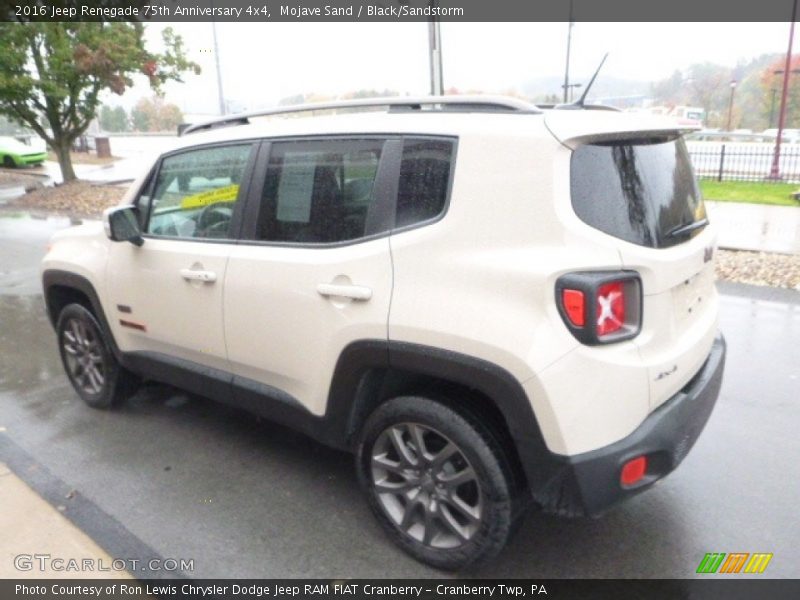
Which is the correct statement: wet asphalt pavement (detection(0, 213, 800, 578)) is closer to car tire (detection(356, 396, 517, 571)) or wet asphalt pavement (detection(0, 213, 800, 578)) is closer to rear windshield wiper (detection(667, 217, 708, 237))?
car tire (detection(356, 396, 517, 571))

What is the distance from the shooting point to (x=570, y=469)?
2.19m

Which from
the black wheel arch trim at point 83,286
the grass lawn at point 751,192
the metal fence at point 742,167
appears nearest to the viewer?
the black wheel arch trim at point 83,286

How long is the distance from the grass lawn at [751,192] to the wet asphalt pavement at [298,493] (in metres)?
9.86

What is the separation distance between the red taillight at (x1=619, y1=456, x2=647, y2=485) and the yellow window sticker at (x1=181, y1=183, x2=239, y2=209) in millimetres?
2193

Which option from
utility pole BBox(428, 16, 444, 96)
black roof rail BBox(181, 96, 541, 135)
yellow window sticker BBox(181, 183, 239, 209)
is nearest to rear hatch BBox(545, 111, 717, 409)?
black roof rail BBox(181, 96, 541, 135)

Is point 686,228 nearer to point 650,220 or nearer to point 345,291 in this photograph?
point 650,220

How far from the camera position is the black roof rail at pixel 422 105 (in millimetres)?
2482

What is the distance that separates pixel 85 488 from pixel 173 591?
107cm

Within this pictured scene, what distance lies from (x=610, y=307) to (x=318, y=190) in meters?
1.40

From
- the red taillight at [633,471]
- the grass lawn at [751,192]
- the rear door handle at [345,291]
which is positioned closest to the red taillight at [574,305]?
the red taillight at [633,471]

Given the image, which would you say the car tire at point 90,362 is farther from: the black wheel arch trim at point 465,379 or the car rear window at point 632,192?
the car rear window at point 632,192

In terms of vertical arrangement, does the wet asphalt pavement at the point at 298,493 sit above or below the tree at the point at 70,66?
below

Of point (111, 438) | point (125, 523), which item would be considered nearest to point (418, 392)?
point (125, 523)

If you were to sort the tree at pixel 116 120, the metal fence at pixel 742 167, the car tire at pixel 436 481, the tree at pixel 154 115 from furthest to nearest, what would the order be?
1. the tree at pixel 116 120
2. the tree at pixel 154 115
3. the metal fence at pixel 742 167
4. the car tire at pixel 436 481
